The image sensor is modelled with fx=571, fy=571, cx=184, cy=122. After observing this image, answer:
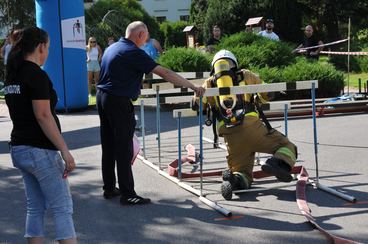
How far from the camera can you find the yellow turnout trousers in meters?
6.10

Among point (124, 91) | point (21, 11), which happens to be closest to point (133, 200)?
point (124, 91)

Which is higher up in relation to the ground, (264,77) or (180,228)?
(264,77)

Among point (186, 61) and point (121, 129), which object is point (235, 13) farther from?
point (121, 129)

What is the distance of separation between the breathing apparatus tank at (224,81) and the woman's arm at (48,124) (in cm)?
267

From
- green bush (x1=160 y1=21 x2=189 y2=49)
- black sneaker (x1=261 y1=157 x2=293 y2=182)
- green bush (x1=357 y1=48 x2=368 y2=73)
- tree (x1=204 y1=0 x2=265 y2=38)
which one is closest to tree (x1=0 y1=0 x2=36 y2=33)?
tree (x1=204 y1=0 x2=265 y2=38)

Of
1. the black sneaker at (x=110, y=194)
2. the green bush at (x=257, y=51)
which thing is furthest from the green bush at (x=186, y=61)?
the black sneaker at (x=110, y=194)

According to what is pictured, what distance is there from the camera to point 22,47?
3.88 m

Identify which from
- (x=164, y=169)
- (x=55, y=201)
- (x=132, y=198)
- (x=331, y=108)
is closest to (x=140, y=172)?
(x=164, y=169)

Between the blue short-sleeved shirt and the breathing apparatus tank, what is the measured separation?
937 millimetres

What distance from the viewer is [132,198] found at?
5938 millimetres

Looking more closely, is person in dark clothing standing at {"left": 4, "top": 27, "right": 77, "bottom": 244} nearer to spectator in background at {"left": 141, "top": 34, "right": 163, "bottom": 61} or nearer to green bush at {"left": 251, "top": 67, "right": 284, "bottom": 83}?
green bush at {"left": 251, "top": 67, "right": 284, "bottom": 83}

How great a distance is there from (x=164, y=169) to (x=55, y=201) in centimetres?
372

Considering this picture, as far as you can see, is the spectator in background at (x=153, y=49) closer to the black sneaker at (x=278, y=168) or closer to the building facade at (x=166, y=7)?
the black sneaker at (x=278, y=168)

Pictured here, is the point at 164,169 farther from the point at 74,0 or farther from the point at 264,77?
the point at 74,0
